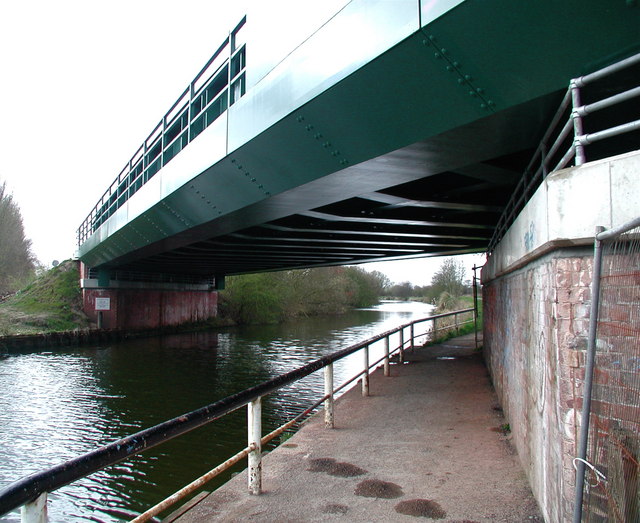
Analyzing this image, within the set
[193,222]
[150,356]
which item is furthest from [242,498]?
[150,356]

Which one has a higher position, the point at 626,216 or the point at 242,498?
the point at 626,216

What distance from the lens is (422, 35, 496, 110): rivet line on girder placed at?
175 inches

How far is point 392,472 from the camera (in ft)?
15.5

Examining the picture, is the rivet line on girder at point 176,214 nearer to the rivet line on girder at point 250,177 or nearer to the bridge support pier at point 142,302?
the rivet line on girder at point 250,177

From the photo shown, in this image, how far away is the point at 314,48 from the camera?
5961 mm

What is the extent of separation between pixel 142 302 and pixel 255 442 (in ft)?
102

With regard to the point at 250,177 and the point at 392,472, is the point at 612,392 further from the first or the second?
the point at 250,177

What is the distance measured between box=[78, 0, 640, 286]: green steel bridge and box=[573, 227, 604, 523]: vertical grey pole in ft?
5.36

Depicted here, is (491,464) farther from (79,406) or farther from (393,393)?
(79,406)

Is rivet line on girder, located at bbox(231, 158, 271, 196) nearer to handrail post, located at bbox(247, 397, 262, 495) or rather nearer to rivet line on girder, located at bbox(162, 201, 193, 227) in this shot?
rivet line on girder, located at bbox(162, 201, 193, 227)

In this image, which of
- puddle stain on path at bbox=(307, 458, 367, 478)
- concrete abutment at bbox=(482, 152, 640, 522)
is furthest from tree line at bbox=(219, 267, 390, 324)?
concrete abutment at bbox=(482, 152, 640, 522)

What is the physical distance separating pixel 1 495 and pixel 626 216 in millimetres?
2976

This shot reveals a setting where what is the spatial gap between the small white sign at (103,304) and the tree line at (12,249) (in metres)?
15.0

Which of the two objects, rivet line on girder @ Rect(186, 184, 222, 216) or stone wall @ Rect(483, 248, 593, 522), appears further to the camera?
rivet line on girder @ Rect(186, 184, 222, 216)
